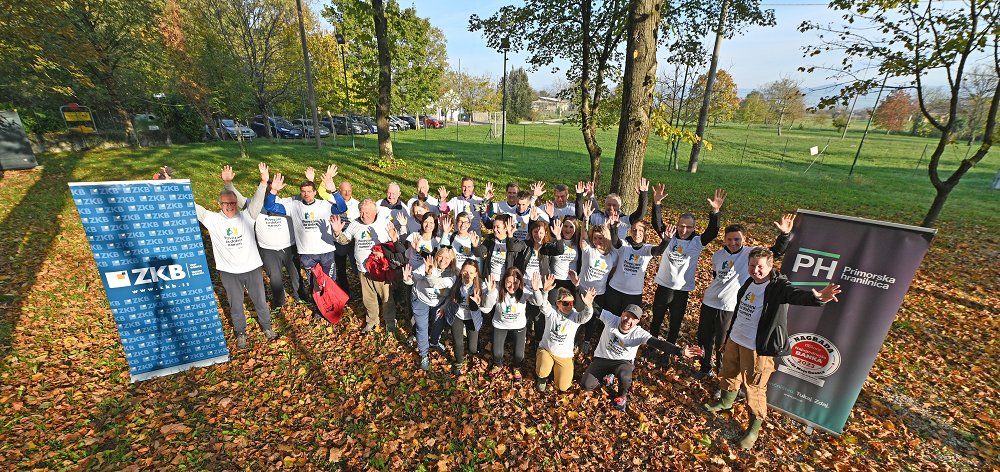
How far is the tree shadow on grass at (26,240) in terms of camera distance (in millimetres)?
6125

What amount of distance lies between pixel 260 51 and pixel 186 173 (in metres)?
19.0

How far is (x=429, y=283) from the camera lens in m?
5.37

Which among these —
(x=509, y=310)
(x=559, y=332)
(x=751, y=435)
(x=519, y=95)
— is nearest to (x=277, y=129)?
(x=509, y=310)

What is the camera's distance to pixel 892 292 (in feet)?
13.1

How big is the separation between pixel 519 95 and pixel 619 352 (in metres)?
69.4

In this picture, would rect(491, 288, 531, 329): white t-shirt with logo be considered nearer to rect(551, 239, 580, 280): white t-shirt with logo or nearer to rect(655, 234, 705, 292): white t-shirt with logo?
rect(551, 239, 580, 280): white t-shirt with logo

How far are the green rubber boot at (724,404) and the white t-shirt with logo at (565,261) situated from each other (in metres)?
2.55

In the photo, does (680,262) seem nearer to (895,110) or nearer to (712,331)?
(712,331)

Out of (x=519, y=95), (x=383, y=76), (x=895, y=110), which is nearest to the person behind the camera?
(x=383, y=76)

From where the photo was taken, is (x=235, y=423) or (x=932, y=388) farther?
(x=932, y=388)

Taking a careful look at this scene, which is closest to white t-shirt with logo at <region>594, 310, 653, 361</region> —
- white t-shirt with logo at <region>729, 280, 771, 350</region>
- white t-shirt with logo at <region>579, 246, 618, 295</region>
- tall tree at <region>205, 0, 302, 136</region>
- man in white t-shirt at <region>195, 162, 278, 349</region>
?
white t-shirt with logo at <region>579, 246, 618, 295</region>

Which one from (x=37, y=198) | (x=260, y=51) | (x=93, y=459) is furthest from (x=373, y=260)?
(x=260, y=51)

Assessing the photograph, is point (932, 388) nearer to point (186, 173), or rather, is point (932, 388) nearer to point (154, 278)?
point (154, 278)

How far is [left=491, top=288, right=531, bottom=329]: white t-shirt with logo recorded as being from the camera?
17.2 ft
